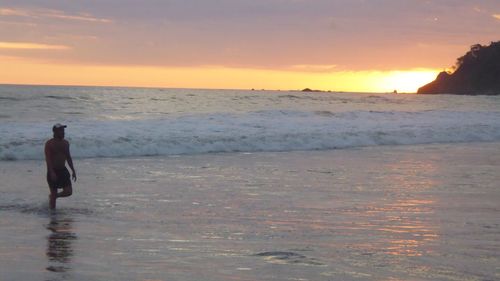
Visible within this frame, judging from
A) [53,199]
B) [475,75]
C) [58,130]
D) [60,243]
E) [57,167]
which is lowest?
[60,243]

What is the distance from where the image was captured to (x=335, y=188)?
516 inches

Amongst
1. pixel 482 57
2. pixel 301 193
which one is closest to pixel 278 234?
pixel 301 193

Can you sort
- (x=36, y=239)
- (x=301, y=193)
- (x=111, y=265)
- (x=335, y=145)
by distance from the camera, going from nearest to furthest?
(x=111, y=265) < (x=36, y=239) < (x=301, y=193) < (x=335, y=145)

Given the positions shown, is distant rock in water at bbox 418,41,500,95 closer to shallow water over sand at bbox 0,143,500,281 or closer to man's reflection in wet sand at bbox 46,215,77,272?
shallow water over sand at bbox 0,143,500,281

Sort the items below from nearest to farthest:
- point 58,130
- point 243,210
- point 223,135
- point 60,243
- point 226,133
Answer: point 60,243
point 243,210
point 58,130
point 223,135
point 226,133

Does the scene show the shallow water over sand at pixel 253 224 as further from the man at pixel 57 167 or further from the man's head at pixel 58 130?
the man's head at pixel 58 130

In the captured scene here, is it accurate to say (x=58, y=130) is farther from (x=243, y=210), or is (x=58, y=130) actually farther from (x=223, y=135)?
(x=223, y=135)

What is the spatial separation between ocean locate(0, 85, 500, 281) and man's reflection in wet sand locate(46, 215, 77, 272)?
2 centimetres

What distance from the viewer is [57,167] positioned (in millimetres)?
10891

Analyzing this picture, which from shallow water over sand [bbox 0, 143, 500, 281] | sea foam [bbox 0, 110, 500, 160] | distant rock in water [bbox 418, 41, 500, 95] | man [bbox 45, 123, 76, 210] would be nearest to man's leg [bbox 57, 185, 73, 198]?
man [bbox 45, 123, 76, 210]

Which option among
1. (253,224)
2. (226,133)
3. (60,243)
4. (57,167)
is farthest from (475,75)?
(60,243)

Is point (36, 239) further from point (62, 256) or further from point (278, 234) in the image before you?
point (278, 234)

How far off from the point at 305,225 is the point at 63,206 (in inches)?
150

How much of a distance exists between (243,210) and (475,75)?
13105 centimetres
